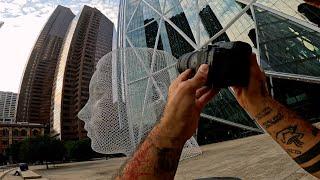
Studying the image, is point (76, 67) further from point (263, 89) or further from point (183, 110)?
point (183, 110)

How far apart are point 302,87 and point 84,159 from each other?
53.8 m

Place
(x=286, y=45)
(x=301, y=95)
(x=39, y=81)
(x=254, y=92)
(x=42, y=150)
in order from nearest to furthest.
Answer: (x=254, y=92)
(x=286, y=45)
(x=301, y=95)
(x=42, y=150)
(x=39, y=81)

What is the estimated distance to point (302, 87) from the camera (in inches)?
1155

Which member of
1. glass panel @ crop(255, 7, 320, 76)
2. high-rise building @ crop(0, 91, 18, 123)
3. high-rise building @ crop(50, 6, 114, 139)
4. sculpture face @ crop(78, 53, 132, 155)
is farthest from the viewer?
high-rise building @ crop(0, 91, 18, 123)

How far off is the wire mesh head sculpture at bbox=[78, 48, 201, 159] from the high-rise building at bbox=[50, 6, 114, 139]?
352ft

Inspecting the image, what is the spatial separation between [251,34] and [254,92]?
25.9 m

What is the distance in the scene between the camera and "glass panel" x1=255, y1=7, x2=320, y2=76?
79.7 feet

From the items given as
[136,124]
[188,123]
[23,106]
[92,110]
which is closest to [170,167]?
[188,123]

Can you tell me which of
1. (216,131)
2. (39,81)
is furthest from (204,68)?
(39,81)

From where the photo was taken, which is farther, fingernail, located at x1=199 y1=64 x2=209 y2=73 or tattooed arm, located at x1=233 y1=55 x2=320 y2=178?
tattooed arm, located at x1=233 y1=55 x2=320 y2=178

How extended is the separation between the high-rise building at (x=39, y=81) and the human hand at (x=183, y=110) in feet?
527

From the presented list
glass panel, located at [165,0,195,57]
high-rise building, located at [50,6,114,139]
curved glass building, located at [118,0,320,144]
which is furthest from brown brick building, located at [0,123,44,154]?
glass panel, located at [165,0,195,57]

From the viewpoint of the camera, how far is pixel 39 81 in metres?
166

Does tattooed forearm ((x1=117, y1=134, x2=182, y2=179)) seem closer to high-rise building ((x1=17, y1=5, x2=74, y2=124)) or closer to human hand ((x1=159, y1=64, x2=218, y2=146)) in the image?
human hand ((x1=159, y1=64, x2=218, y2=146))
